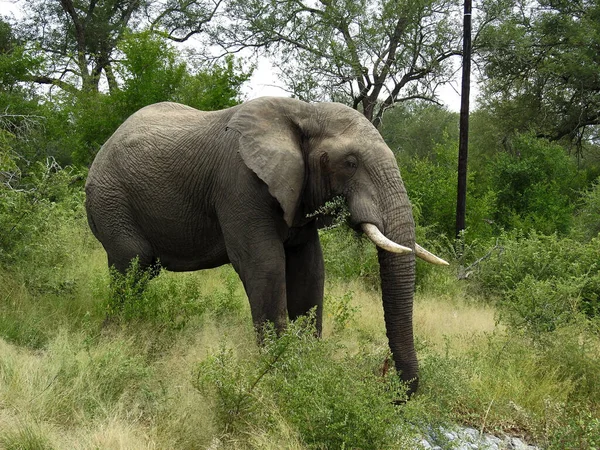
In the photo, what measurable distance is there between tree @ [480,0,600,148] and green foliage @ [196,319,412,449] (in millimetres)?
17883

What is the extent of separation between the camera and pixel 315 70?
2048 cm

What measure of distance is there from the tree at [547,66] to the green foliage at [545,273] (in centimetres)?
939

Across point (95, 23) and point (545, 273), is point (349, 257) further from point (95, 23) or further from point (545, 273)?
point (95, 23)

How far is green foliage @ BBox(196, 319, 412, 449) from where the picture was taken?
4.09 m

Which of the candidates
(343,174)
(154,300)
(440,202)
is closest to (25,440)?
(154,300)

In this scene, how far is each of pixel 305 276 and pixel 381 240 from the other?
1376 mm

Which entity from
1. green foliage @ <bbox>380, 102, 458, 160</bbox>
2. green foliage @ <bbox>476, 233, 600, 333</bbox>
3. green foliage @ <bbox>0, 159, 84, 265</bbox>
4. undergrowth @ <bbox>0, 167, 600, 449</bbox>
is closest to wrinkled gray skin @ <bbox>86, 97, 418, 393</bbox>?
undergrowth @ <bbox>0, 167, 600, 449</bbox>

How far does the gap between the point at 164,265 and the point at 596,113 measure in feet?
64.3

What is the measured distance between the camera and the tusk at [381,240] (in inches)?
194

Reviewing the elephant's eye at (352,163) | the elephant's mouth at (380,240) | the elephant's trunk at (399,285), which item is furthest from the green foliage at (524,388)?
the elephant's eye at (352,163)

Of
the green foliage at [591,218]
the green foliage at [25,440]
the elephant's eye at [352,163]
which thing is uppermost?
the elephant's eye at [352,163]

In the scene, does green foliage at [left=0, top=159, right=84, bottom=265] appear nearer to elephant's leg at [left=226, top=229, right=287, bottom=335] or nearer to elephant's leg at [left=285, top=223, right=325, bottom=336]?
elephant's leg at [left=285, top=223, right=325, bottom=336]

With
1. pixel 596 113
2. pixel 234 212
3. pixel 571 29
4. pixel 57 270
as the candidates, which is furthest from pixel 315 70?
pixel 234 212

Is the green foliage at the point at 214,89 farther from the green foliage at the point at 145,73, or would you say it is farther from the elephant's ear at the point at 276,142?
the elephant's ear at the point at 276,142
